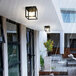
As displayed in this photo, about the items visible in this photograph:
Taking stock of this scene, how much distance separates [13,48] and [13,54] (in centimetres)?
15

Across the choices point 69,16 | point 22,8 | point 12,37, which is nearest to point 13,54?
point 12,37

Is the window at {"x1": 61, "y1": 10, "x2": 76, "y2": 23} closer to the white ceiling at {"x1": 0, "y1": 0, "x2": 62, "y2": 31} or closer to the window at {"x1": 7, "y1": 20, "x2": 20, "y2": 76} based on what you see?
the window at {"x1": 7, "y1": 20, "x2": 20, "y2": 76}

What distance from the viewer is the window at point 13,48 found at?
271 cm

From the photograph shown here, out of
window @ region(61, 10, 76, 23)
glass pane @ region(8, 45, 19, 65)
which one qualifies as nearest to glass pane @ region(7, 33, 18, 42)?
glass pane @ region(8, 45, 19, 65)

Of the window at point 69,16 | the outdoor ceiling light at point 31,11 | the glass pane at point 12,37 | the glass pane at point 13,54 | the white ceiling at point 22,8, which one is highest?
the window at point 69,16

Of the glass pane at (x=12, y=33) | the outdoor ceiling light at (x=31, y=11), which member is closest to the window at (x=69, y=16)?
the glass pane at (x=12, y=33)

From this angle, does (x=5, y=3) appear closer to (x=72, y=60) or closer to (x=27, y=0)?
(x=27, y=0)

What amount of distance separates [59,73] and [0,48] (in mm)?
4551

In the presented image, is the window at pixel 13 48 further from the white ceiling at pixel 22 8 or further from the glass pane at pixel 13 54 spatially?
the white ceiling at pixel 22 8

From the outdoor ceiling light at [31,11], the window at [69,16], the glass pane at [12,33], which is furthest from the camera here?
the window at [69,16]

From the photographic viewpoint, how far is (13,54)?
9.73 feet

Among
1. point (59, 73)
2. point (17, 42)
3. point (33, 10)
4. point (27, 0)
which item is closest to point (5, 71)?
point (17, 42)

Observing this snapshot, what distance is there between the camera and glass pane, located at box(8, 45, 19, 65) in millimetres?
2719

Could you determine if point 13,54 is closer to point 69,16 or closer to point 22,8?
point 22,8
